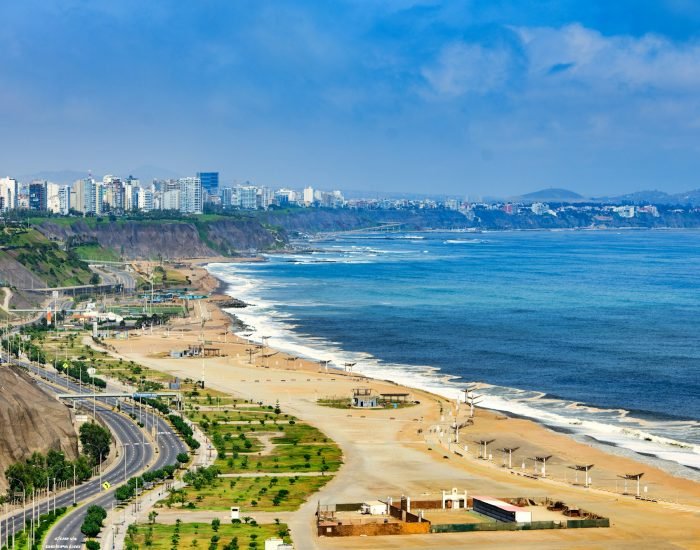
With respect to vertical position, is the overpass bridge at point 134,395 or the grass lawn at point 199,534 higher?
the overpass bridge at point 134,395

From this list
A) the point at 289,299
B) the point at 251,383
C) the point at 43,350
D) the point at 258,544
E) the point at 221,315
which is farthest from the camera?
the point at 289,299

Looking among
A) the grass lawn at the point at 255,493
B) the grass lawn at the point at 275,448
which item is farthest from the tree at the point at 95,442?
the grass lawn at the point at 255,493

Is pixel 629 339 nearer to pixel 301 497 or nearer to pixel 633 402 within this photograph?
pixel 633 402

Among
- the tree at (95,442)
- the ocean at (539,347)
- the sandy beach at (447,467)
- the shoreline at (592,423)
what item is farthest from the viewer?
the ocean at (539,347)

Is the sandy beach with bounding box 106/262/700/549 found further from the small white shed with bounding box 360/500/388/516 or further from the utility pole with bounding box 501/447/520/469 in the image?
the small white shed with bounding box 360/500/388/516

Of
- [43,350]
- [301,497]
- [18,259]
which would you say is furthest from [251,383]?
[18,259]

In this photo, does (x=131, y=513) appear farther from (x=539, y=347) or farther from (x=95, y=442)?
(x=539, y=347)

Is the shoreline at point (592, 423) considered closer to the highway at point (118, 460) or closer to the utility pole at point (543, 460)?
the utility pole at point (543, 460)
